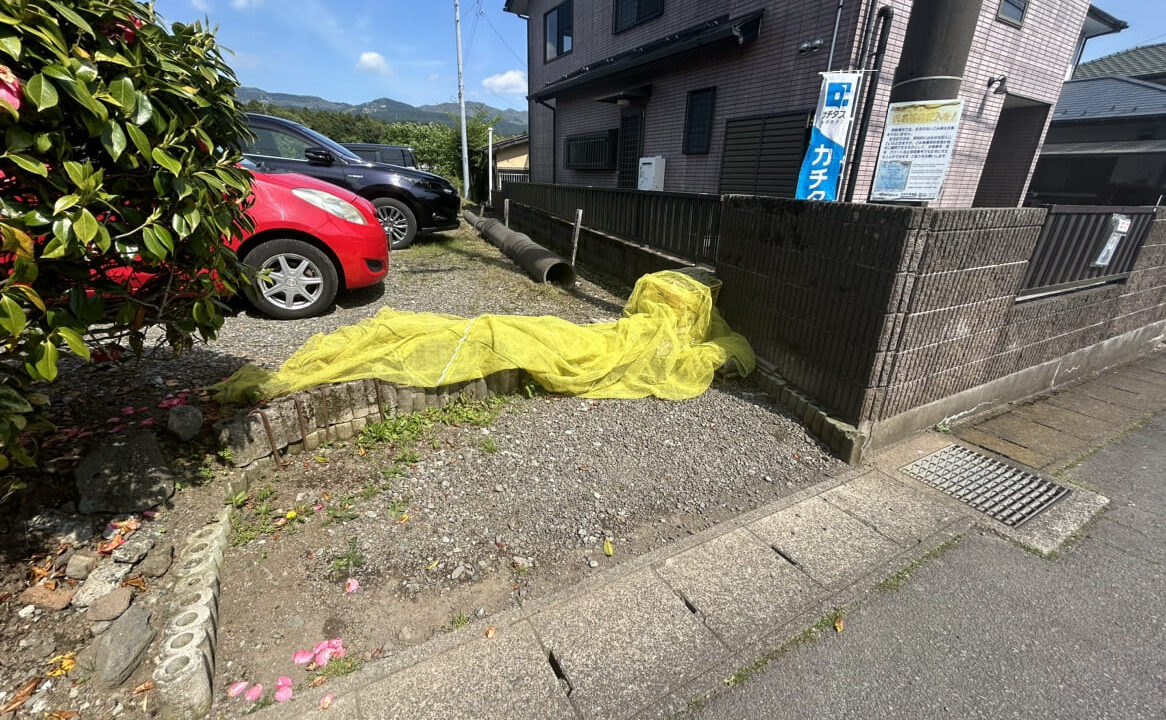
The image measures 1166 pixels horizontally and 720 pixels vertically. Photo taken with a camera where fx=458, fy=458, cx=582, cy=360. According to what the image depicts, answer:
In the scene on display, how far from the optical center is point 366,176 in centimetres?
677

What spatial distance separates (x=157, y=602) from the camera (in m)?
1.76

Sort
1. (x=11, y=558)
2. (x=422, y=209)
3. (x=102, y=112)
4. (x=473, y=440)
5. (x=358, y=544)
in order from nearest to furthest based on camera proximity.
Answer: (x=102, y=112)
(x=11, y=558)
(x=358, y=544)
(x=473, y=440)
(x=422, y=209)

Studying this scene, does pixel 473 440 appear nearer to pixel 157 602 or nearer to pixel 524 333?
pixel 524 333

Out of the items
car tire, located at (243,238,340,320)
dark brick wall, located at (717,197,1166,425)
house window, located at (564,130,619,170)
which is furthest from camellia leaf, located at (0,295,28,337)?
house window, located at (564,130,619,170)

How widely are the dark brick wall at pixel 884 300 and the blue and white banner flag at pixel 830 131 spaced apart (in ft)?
4.77

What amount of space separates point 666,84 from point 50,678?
11.3 metres

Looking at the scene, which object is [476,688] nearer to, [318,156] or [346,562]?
[346,562]

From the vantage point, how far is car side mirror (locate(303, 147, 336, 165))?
6.23 meters

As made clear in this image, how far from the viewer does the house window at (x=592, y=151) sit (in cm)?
1217

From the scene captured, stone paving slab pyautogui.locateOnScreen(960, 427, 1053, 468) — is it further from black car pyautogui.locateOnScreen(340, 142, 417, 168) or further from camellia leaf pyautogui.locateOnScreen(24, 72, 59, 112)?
black car pyautogui.locateOnScreen(340, 142, 417, 168)

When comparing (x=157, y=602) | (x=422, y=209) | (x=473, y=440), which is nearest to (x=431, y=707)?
(x=157, y=602)

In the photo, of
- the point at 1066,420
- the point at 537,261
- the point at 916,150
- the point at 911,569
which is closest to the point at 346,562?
the point at 911,569

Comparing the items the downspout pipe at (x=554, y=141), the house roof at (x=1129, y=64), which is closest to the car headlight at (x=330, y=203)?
the downspout pipe at (x=554, y=141)

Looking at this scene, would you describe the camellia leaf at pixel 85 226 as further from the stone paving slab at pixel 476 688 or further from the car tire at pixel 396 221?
the car tire at pixel 396 221
